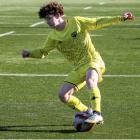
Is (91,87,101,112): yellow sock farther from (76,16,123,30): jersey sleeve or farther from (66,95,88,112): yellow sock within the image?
(76,16,123,30): jersey sleeve

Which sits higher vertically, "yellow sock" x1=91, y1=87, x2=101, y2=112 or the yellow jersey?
the yellow jersey

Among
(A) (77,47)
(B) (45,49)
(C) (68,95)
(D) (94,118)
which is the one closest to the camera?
(D) (94,118)

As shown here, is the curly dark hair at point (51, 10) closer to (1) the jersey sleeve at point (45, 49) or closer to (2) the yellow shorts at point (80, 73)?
(1) the jersey sleeve at point (45, 49)

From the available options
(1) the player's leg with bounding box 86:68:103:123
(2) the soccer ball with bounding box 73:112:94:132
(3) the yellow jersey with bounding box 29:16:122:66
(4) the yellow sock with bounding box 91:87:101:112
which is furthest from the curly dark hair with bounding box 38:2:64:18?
(2) the soccer ball with bounding box 73:112:94:132

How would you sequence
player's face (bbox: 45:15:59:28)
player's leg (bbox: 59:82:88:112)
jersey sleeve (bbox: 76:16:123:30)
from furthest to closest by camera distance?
jersey sleeve (bbox: 76:16:123:30), player's leg (bbox: 59:82:88:112), player's face (bbox: 45:15:59:28)

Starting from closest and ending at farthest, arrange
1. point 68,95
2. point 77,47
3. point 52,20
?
point 52,20
point 68,95
point 77,47

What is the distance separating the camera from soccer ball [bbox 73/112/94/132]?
9.68 meters

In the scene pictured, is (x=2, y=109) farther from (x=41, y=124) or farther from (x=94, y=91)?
(x=94, y=91)

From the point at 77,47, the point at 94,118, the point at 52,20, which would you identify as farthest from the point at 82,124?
the point at 52,20

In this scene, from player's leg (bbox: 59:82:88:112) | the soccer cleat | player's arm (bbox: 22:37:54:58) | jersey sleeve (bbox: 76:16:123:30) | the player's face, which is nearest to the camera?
the soccer cleat

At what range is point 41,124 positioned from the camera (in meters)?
10.2

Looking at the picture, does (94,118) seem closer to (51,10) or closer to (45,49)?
(45,49)

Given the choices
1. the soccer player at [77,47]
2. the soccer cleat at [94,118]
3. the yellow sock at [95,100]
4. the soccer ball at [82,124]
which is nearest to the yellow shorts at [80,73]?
the soccer player at [77,47]

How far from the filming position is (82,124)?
970cm
